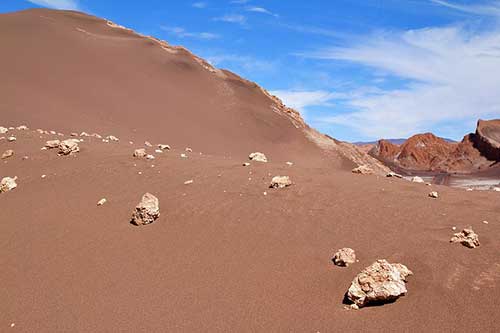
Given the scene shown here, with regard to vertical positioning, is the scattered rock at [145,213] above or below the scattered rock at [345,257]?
above

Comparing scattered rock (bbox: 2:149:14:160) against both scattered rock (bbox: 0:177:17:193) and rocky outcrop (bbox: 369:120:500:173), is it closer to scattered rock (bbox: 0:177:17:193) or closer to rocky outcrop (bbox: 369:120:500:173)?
scattered rock (bbox: 0:177:17:193)

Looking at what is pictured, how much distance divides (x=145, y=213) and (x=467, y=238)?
11.5 ft

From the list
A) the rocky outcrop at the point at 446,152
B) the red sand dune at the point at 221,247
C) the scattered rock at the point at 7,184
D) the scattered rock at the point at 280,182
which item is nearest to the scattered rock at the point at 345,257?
the red sand dune at the point at 221,247

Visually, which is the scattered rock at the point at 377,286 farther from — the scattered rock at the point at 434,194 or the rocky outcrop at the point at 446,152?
the rocky outcrop at the point at 446,152

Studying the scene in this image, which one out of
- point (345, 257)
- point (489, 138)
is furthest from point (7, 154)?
point (489, 138)

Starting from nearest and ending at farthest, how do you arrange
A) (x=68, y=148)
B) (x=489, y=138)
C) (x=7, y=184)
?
(x=7, y=184)
(x=68, y=148)
(x=489, y=138)

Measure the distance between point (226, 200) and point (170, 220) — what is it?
794mm

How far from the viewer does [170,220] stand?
16.3ft

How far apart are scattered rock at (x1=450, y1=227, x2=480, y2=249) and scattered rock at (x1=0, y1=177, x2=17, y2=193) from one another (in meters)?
6.20

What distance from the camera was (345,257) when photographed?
3711mm

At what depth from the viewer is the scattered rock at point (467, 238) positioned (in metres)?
3.64

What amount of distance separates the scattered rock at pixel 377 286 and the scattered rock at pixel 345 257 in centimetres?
49

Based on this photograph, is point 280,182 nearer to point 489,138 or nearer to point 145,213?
point 145,213

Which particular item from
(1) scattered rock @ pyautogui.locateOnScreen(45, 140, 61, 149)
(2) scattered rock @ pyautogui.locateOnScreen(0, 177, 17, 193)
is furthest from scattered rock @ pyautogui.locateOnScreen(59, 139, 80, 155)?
(2) scattered rock @ pyautogui.locateOnScreen(0, 177, 17, 193)
